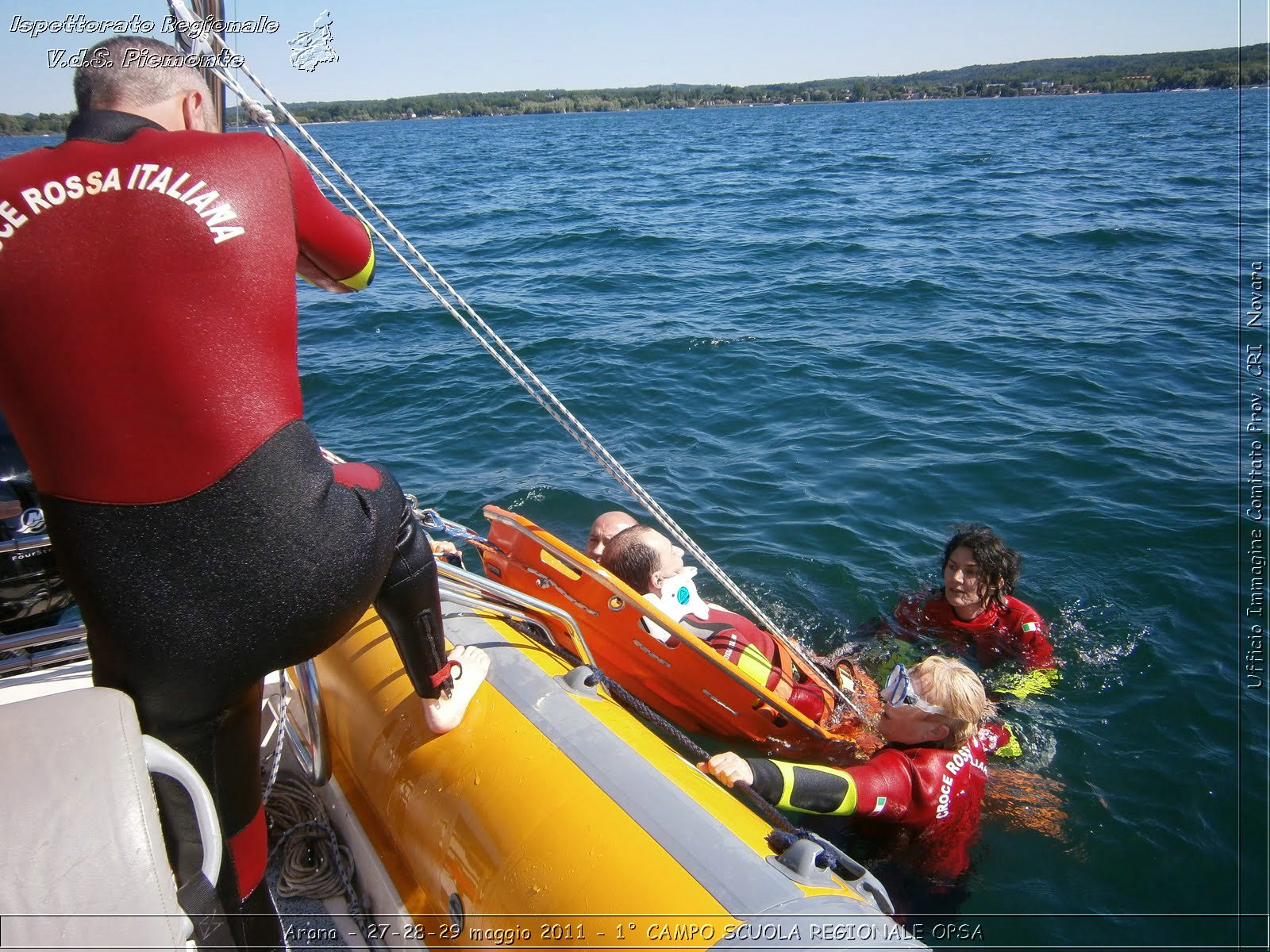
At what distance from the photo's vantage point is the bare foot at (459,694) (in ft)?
7.80

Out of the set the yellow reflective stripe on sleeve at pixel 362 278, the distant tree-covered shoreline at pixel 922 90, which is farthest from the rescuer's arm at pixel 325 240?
the distant tree-covered shoreline at pixel 922 90

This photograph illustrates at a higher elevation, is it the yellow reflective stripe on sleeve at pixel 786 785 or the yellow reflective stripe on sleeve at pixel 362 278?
the yellow reflective stripe on sleeve at pixel 362 278

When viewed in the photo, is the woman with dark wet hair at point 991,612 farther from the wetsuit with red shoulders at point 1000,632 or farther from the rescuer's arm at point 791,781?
the rescuer's arm at point 791,781

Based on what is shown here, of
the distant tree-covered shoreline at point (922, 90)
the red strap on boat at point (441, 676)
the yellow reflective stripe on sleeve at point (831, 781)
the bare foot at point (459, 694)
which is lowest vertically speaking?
the yellow reflective stripe on sleeve at point (831, 781)

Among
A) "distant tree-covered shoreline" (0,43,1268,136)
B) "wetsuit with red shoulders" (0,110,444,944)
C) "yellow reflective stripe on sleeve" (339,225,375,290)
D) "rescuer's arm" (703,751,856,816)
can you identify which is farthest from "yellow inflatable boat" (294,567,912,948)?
"distant tree-covered shoreline" (0,43,1268,136)

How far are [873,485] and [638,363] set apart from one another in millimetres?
3486

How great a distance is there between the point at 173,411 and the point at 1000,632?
4208 millimetres

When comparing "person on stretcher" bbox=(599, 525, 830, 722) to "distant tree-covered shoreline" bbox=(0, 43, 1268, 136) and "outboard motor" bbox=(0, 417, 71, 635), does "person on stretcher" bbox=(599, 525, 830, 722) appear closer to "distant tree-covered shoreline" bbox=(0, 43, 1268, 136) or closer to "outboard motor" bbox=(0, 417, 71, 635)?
"outboard motor" bbox=(0, 417, 71, 635)

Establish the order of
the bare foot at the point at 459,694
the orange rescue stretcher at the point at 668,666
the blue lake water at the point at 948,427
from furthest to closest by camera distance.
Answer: the blue lake water at the point at 948,427, the orange rescue stretcher at the point at 668,666, the bare foot at the point at 459,694

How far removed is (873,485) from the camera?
6.55 meters


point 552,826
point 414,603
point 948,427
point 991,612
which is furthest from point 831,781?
point 948,427

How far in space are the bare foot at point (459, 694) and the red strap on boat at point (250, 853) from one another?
0.53 m

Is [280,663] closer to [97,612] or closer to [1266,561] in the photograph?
[97,612]

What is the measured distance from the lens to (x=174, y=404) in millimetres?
1434
